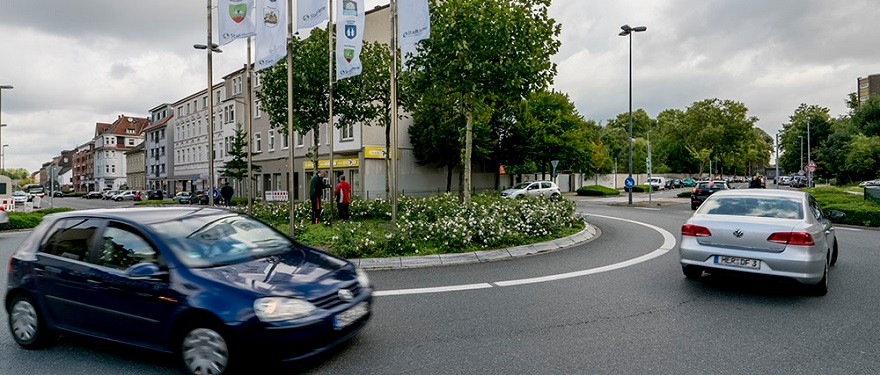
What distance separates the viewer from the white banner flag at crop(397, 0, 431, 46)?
1274cm

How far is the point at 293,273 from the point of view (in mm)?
4273

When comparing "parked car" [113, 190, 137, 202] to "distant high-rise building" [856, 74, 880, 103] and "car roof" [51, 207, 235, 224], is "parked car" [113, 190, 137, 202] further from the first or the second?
"distant high-rise building" [856, 74, 880, 103]

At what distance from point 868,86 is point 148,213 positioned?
377ft

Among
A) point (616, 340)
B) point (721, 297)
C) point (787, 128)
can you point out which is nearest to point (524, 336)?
point (616, 340)

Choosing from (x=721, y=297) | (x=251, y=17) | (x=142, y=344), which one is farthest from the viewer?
(x=251, y=17)

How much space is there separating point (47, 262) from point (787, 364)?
668 centimetres

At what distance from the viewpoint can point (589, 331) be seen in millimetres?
5039

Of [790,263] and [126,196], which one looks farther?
[126,196]

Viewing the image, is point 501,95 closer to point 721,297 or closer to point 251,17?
point 251,17

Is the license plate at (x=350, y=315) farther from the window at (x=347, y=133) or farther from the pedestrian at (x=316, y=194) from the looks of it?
the window at (x=347, y=133)

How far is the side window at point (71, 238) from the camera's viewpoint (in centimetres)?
454

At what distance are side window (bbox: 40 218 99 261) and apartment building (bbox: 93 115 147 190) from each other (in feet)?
359

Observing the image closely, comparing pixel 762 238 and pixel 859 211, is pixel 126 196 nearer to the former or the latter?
pixel 859 211

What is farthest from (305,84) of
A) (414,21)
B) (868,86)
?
(868,86)
